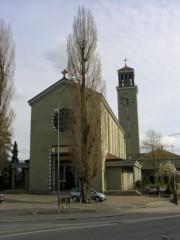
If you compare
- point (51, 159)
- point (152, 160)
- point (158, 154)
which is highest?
point (158, 154)

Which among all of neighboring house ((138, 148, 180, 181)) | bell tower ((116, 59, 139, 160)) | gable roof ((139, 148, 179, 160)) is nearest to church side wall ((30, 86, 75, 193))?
bell tower ((116, 59, 139, 160))

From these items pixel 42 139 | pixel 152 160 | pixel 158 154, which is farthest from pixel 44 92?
pixel 158 154

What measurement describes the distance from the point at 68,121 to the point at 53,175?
43.9ft

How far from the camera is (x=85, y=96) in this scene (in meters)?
34.2

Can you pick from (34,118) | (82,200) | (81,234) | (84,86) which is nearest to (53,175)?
(34,118)

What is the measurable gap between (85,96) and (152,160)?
43304 millimetres

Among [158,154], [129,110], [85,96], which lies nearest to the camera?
[85,96]

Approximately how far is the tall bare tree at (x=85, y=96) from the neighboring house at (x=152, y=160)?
41.0 metres

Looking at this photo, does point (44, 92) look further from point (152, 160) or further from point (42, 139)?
point (152, 160)

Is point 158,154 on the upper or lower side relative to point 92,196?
upper

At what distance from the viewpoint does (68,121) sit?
115 feet

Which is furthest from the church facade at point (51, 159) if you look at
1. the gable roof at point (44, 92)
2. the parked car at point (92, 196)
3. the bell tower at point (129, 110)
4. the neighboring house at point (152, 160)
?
the bell tower at point (129, 110)

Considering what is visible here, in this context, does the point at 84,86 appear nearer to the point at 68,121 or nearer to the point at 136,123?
the point at 68,121

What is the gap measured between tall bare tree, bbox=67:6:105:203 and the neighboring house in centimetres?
4105
